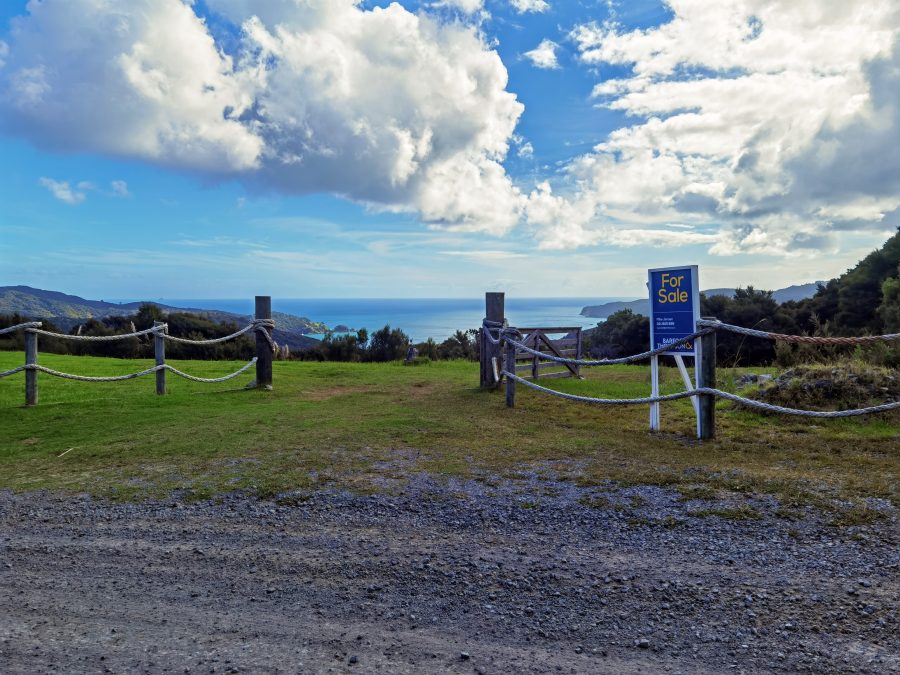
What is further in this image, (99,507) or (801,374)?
(801,374)

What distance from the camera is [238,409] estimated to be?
8.59 m

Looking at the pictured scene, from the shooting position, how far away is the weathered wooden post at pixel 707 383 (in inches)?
257

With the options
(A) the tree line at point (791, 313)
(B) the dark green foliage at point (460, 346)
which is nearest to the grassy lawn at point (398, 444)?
(B) the dark green foliage at point (460, 346)

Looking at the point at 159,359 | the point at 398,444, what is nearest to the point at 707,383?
the point at 398,444

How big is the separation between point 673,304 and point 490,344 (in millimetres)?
3953

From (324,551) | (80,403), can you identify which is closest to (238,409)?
(80,403)

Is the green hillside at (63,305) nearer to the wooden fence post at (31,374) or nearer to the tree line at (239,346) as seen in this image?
the tree line at (239,346)

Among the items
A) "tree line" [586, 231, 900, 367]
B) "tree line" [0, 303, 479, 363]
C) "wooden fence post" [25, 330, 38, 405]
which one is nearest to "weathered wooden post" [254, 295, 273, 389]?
"wooden fence post" [25, 330, 38, 405]

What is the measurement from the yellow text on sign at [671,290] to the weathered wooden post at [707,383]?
2.66 feet

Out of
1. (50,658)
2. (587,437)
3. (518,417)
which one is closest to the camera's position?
(50,658)

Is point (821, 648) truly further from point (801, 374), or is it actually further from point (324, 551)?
point (801, 374)

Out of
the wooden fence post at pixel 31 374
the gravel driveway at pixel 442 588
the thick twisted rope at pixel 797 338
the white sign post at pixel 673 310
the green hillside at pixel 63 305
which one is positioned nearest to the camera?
the gravel driveway at pixel 442 588

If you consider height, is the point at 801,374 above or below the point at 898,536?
above

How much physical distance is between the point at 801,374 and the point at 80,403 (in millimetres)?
10451
